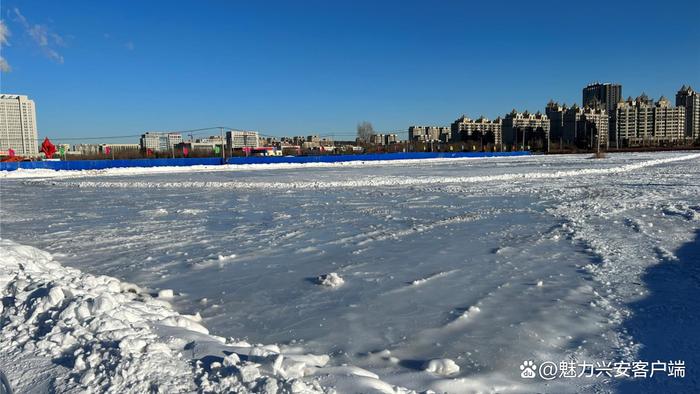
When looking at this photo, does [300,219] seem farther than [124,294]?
Yes

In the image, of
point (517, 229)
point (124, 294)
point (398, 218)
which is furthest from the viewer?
point (398, 218)

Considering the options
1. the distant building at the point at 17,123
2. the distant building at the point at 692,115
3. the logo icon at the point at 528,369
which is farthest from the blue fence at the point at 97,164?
the distant building at the point at 692,115

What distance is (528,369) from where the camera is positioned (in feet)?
11.5

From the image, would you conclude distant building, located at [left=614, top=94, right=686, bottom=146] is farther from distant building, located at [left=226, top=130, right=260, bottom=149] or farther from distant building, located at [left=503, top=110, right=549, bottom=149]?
distant building, located at [left=226, top=130, right=260, bottom=149]

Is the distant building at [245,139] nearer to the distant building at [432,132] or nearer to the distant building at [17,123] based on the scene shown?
the distant building at [432,132]

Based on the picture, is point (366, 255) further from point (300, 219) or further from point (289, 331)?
point (300, 219)

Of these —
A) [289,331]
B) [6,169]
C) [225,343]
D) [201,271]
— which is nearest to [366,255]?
[201,271]

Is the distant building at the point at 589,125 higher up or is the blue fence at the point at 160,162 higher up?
the distant building at the point at 589,125

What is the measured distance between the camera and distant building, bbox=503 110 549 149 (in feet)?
441

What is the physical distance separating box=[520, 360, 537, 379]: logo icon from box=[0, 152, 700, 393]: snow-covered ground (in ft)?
0.19

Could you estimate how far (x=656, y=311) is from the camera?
4.47m

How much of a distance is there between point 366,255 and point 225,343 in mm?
3439

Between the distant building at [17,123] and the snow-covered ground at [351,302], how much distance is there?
211 ft

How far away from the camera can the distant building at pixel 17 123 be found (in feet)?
205
